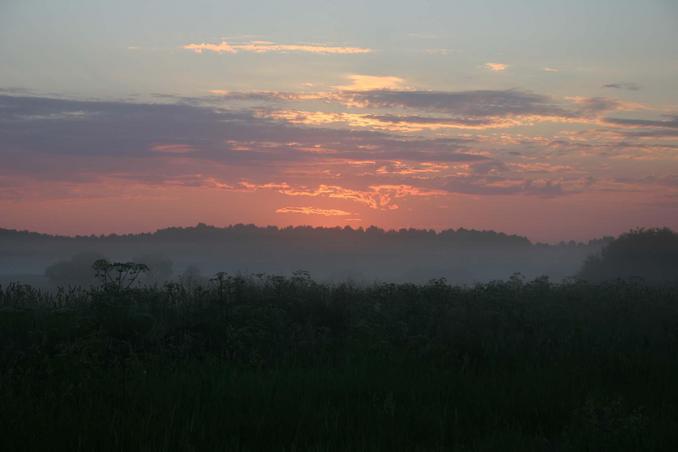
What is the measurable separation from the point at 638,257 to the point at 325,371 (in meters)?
33.7

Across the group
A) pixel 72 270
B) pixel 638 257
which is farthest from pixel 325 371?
pixel 72 270

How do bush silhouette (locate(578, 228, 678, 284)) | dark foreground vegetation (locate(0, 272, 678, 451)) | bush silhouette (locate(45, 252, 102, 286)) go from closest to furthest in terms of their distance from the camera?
1. dark foreground vegetation (locate(0, 272, 678, 451))
2. bush silhouette (locate(578, 228, 678, 284))
3. bush silhouette (locate(45, 252, 102, 286))

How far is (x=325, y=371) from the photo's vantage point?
9.05 m

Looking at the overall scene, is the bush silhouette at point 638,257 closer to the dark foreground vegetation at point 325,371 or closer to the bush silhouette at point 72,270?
the dark foreground vegetation at point 325,371

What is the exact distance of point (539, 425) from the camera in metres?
7.34

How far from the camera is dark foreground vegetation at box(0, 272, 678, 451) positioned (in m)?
6.65

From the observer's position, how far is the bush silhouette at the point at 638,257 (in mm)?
36531

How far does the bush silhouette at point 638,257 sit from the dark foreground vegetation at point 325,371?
24002mm

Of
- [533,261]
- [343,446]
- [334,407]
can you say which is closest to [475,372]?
[334,407]

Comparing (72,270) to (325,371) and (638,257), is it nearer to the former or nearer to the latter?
(638,257)

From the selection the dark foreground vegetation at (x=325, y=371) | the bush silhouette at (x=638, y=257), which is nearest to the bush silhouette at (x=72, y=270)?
the bush silhouette at (x=638, y=257)

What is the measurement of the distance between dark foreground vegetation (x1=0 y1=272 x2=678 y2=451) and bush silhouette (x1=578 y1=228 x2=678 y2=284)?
24.0 m

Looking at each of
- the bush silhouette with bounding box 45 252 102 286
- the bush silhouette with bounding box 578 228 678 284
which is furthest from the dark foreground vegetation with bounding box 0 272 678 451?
the bush silhouette with bounding box 45 252 102 286

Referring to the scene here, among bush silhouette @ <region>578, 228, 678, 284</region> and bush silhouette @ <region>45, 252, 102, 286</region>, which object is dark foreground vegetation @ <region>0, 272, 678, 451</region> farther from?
bush silhouette @ <region>45, 252, 102, 286</region>
